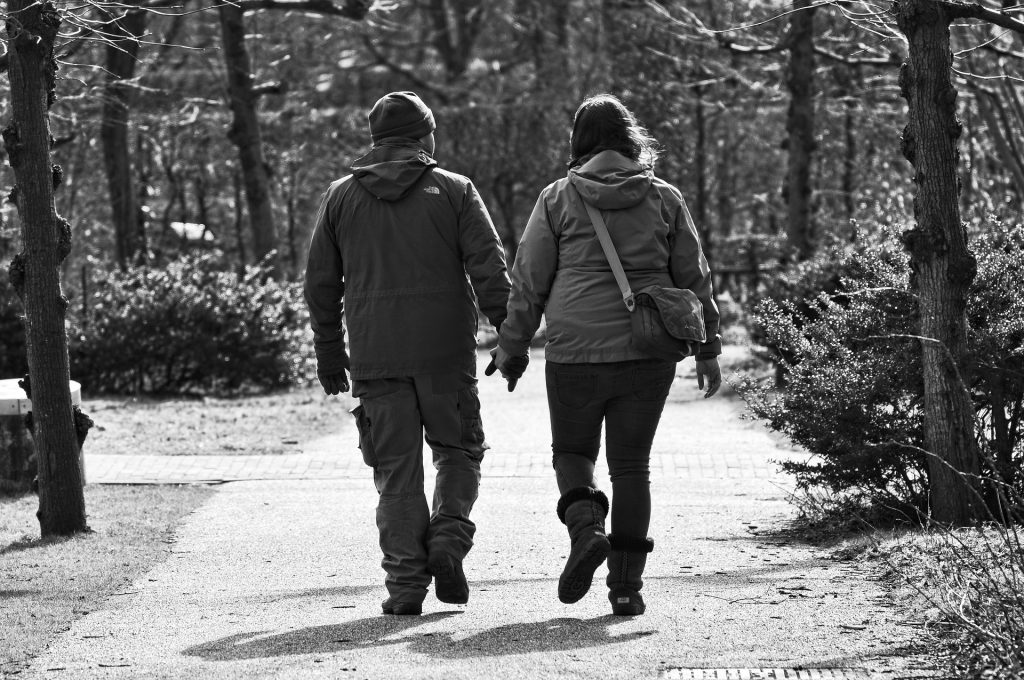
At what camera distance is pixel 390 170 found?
5551 mm

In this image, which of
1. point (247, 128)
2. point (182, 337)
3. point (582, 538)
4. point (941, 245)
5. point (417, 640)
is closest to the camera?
point (417, 640)

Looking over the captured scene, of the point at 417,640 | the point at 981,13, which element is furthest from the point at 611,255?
the point at 981,13

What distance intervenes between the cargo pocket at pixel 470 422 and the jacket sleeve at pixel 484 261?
311 mm

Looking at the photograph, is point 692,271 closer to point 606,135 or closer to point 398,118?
point 606,135

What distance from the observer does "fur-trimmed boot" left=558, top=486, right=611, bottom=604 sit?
5.17 meters

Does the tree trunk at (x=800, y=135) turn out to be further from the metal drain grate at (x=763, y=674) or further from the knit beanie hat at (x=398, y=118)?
the metal drain grate at (x=763, y=674)

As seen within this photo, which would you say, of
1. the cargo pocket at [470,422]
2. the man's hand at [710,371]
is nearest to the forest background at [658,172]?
the man's hand at [710,371]

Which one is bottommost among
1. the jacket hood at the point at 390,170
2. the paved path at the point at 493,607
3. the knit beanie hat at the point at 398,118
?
the paved path at the point at 493,607

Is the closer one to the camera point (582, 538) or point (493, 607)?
point (582, 538)

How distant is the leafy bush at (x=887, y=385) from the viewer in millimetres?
6898

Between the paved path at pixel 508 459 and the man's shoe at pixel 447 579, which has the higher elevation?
the man's shoe at pixel 447 579

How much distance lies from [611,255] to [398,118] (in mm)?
1088

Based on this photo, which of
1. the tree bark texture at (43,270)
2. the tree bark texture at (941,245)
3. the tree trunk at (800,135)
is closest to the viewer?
the tree bark texture at (941,245)

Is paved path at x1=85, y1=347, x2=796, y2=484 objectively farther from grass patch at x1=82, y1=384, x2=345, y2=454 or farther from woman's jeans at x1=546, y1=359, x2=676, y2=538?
woman's jeans at x1=546, y1=359, x2=676, y2=538
